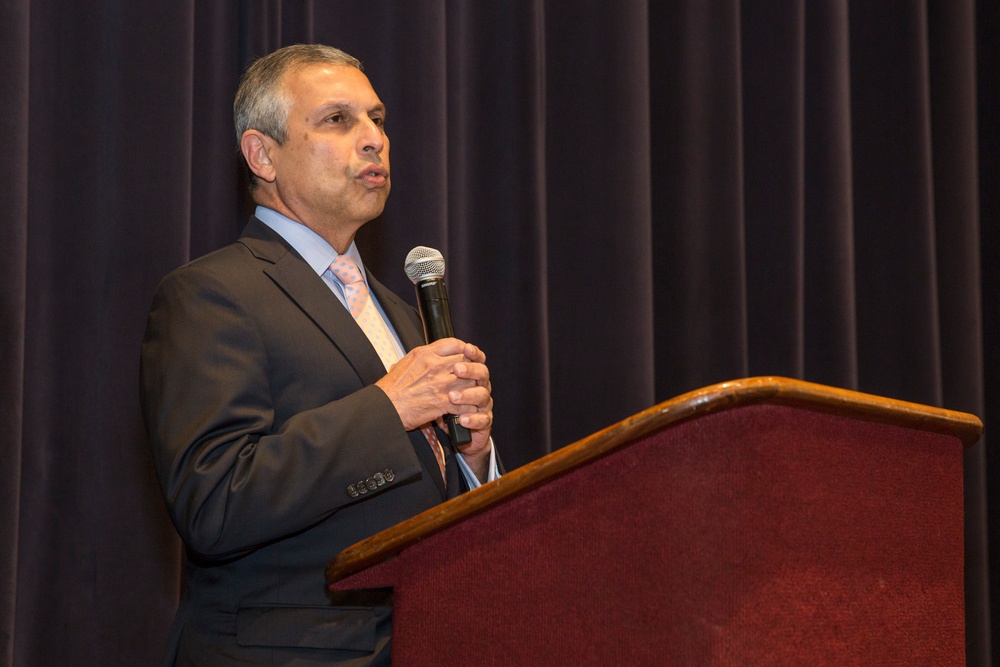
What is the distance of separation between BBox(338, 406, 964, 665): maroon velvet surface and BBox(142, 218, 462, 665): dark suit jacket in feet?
0.87

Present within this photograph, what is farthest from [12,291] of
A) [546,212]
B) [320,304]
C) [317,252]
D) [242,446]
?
[546,212]

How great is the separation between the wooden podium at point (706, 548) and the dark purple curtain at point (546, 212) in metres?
A: 1.30

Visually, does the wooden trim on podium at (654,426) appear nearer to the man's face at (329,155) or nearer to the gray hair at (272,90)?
the man's face at (329,155)

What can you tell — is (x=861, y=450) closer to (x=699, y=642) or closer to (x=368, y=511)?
(x=699, y=642)

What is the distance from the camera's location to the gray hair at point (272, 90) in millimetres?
1710

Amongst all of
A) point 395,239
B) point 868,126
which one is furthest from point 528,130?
point 868,126

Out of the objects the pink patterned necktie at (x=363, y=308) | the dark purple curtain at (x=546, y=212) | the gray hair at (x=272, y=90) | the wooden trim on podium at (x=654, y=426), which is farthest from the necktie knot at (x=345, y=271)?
the wooden trim on podium at (x=654, y=426)

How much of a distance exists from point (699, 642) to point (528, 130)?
6.23 ft

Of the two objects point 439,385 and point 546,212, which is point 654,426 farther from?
point 546,212

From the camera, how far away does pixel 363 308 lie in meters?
1.67

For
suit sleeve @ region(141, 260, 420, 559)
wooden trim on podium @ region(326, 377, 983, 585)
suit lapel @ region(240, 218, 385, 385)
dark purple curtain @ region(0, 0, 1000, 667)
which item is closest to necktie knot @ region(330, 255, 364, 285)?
suit lapel @ region(240, 218, 385, 385)

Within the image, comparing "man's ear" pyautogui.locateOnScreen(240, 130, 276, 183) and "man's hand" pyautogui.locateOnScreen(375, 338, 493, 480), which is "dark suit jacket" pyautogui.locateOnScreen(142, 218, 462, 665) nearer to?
"man's hand" pyautogui.locateOnScreen(375, 338, 493, 480)

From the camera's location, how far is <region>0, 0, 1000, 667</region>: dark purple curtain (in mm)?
2076

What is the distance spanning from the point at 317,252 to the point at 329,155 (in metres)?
0.16
